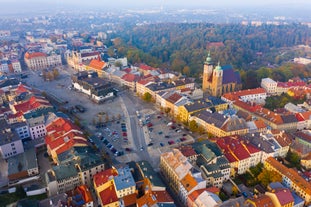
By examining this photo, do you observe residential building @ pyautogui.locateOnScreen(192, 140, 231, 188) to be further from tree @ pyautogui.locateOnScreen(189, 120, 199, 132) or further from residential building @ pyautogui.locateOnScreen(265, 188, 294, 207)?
tree @ pyautogui.locateOnScreen(189, 120, 199, 132)

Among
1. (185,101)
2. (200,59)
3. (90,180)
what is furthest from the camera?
(200,59)

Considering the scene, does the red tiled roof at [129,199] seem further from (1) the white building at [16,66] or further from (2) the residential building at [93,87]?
(1) the white building at [16,66]

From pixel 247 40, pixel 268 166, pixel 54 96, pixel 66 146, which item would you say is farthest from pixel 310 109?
pixel 247 40

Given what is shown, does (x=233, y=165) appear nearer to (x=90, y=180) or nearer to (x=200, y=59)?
(x=90, y=180)

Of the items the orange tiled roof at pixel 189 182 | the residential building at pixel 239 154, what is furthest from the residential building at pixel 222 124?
the orange tiled roof at pixel 189 182

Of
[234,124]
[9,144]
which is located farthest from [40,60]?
[234,124]
